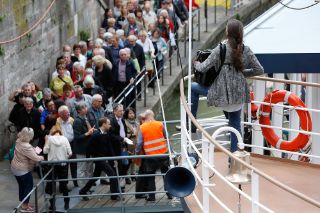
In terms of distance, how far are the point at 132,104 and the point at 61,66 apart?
2.43m

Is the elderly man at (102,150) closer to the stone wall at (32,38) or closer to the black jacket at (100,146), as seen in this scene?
the black jacket at (100,146)

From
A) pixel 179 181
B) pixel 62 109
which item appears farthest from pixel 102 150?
pixel 179 181

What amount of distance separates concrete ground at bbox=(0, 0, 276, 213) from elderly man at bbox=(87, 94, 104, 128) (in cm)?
112

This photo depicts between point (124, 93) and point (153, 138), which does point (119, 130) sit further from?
point (124, 93)

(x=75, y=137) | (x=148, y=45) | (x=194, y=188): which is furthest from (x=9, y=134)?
(x=194, y=188)

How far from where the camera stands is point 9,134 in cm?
2056

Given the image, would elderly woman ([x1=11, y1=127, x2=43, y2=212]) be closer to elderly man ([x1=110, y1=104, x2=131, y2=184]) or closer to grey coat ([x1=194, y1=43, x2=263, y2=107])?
elderly man ([x1=110, y1=104, x2=131, y2=184])

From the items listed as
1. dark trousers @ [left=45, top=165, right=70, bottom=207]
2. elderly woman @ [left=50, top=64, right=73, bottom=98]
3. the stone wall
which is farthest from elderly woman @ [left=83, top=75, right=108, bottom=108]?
dark trousers @ [left=45, top=165, right=70, bottom=207]

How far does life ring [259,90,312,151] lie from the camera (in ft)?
46.1

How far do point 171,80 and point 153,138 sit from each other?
30.3ft

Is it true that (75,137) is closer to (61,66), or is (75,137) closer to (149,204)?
(149,204)

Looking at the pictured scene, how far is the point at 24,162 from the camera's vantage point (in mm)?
16891

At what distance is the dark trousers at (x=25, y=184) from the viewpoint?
17.1 metres

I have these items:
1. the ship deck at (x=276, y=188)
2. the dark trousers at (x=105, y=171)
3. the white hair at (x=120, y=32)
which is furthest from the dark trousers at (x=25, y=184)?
the white hair at (x=120, y=32)
